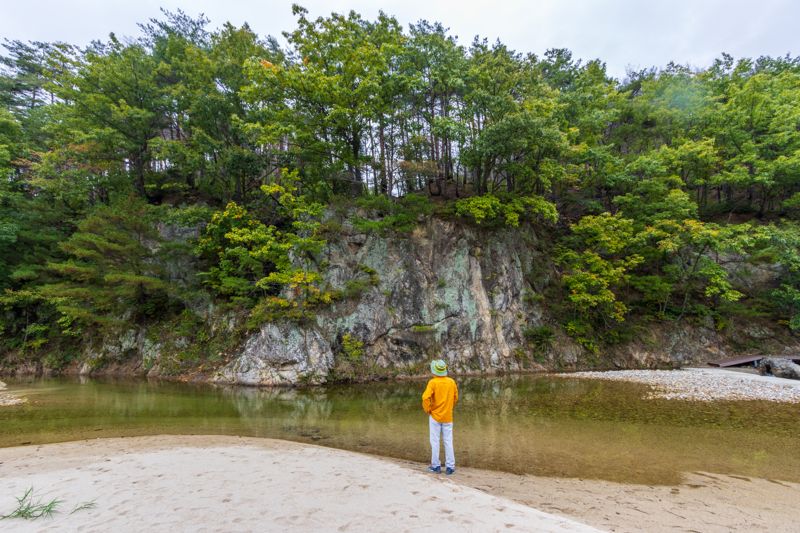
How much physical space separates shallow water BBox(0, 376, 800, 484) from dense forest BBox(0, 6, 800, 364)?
529 centimetres

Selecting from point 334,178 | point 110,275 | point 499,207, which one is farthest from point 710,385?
point 110,275

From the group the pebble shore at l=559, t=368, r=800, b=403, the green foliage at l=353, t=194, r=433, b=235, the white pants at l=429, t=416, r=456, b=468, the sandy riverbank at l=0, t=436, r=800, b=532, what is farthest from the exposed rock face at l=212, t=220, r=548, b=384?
the white pants at l=429, t=416, r=456, b=468

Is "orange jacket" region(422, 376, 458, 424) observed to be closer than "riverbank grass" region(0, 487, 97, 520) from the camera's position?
No

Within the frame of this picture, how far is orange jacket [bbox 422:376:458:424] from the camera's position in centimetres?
574

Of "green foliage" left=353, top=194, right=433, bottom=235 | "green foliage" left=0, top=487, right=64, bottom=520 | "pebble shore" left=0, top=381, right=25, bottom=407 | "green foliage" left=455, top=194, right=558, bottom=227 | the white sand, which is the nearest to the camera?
the white sand

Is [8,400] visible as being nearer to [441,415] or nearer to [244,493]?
[244,493]

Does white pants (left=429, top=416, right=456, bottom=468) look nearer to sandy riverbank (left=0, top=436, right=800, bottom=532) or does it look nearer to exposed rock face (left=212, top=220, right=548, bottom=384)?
sandy riverbank (left=0, top=436, right=800, bottom=532)

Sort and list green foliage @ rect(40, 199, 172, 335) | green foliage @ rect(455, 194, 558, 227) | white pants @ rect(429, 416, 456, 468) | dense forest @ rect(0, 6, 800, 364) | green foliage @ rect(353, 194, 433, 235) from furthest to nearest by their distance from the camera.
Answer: green foliage @ rect(455, 194, 558, 227) → green foliage @ rect(353, 194, 433, 235) → dense forest @ rect(0, 6, 800, 364) → green foliage @ rect(40, 199, 172, 335) → white pants @ rect(429, 416, 456, 468)

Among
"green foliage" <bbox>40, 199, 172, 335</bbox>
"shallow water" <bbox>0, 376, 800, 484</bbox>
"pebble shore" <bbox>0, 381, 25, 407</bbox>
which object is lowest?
"shallow water" <bbox>0, 376, 800, 484</bbox>

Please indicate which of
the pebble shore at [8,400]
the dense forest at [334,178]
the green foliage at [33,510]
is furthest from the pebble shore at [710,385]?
the pebble shore at [8,400]

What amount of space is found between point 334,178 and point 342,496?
1778 cm

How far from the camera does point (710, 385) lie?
12.8 m

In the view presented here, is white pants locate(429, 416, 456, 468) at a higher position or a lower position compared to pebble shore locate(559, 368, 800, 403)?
higher

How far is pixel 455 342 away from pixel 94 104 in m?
23.6
